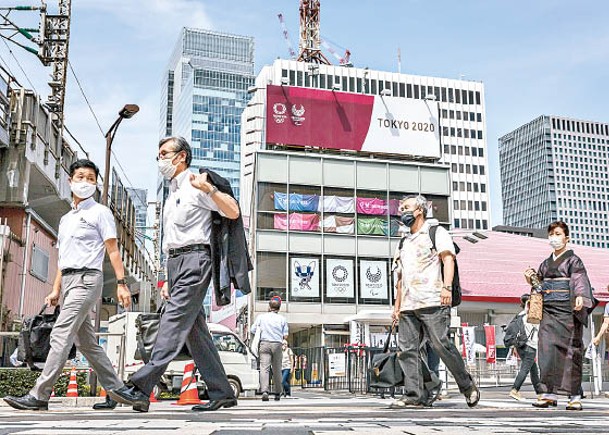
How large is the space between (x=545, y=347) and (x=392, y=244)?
34660 millimetres

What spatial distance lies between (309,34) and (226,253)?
377 feet

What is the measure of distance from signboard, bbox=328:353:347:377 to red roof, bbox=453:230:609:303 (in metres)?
18.5

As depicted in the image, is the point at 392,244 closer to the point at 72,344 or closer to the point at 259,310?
the point at 259,310

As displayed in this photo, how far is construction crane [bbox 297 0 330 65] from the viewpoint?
Result: 380 ft

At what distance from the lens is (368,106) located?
4459cm

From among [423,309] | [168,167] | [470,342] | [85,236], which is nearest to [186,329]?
[168,167]

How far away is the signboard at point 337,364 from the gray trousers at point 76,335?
40.7 ft

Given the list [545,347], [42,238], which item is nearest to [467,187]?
[42,238]

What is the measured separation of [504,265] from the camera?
44000mm

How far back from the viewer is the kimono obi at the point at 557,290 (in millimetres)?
7137

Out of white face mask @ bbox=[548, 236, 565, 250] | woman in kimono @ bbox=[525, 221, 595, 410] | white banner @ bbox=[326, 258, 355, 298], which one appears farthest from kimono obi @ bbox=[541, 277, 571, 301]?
white banner @ bbox=[326, 258, 355, 298]

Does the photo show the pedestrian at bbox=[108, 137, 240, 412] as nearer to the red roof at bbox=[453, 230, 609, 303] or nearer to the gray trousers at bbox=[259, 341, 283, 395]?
the gray trousers at bbox=[259, 341, 283, 395]

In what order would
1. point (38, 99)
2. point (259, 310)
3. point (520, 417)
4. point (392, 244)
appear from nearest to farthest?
point (520, 417)
point (38, 99)
point (259, 310)
point (392, 244)

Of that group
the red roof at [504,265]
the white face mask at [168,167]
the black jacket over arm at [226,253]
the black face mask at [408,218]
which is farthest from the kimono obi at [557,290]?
the red roof at [504,265]
